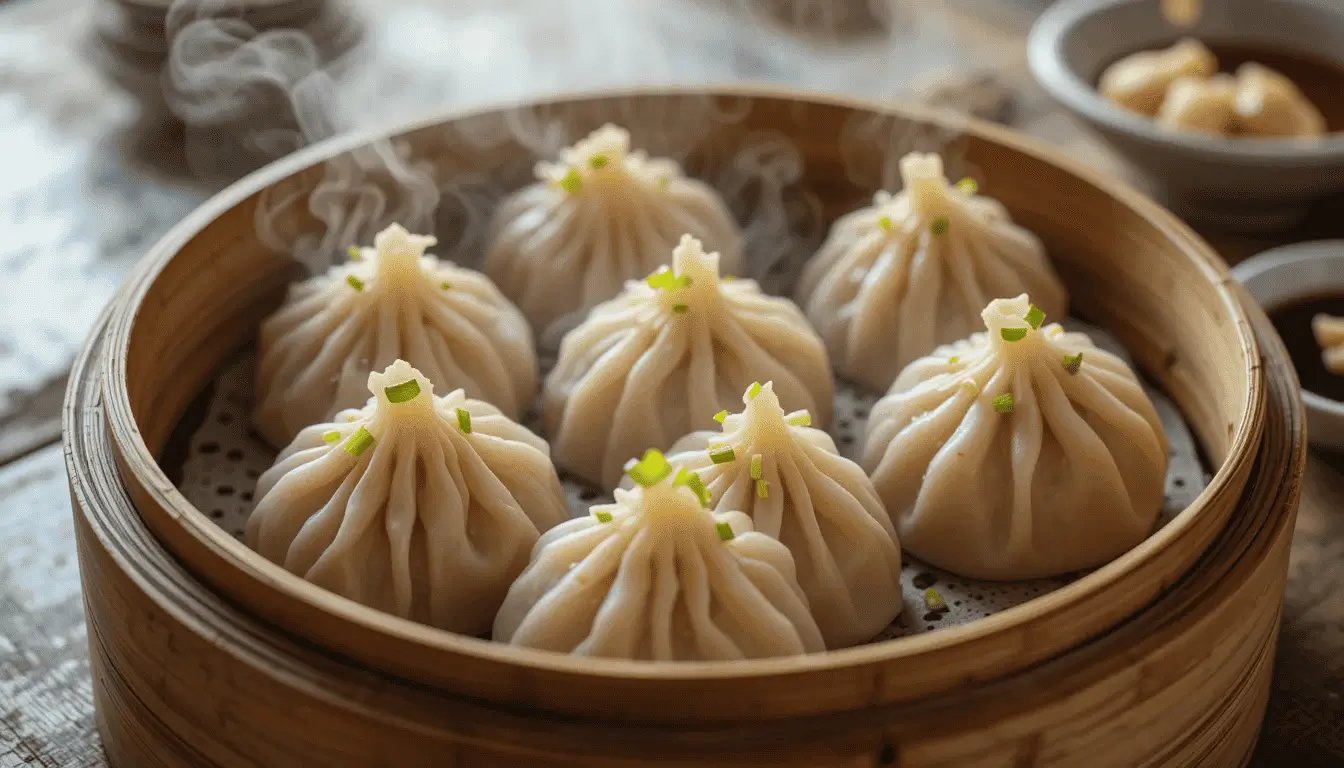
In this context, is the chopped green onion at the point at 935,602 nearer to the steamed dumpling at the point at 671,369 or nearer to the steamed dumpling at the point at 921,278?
the steamed dumpling at the point at 671,369

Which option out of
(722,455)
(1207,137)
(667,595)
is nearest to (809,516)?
(722,455)

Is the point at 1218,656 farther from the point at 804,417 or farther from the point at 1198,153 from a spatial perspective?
the point at 1198,153

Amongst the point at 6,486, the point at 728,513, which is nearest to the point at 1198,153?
the point at 728,513

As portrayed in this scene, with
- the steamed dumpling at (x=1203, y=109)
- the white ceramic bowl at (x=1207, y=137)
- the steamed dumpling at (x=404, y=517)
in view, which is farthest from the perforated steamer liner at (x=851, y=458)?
the steamed dumpling at (x=1203, y=109)

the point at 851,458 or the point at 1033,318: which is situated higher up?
the point at 1033,318

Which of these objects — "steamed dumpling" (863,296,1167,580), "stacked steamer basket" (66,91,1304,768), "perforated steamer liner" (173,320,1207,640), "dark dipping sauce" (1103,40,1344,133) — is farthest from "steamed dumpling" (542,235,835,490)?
"dark dipping sauce" (1103,40,1344,133)

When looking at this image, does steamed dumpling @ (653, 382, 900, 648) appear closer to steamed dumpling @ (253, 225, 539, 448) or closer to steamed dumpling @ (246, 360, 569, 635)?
steamed dumpling @ (246, 360, 569, 635)

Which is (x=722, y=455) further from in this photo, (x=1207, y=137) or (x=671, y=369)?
(x=1207, y=137)
